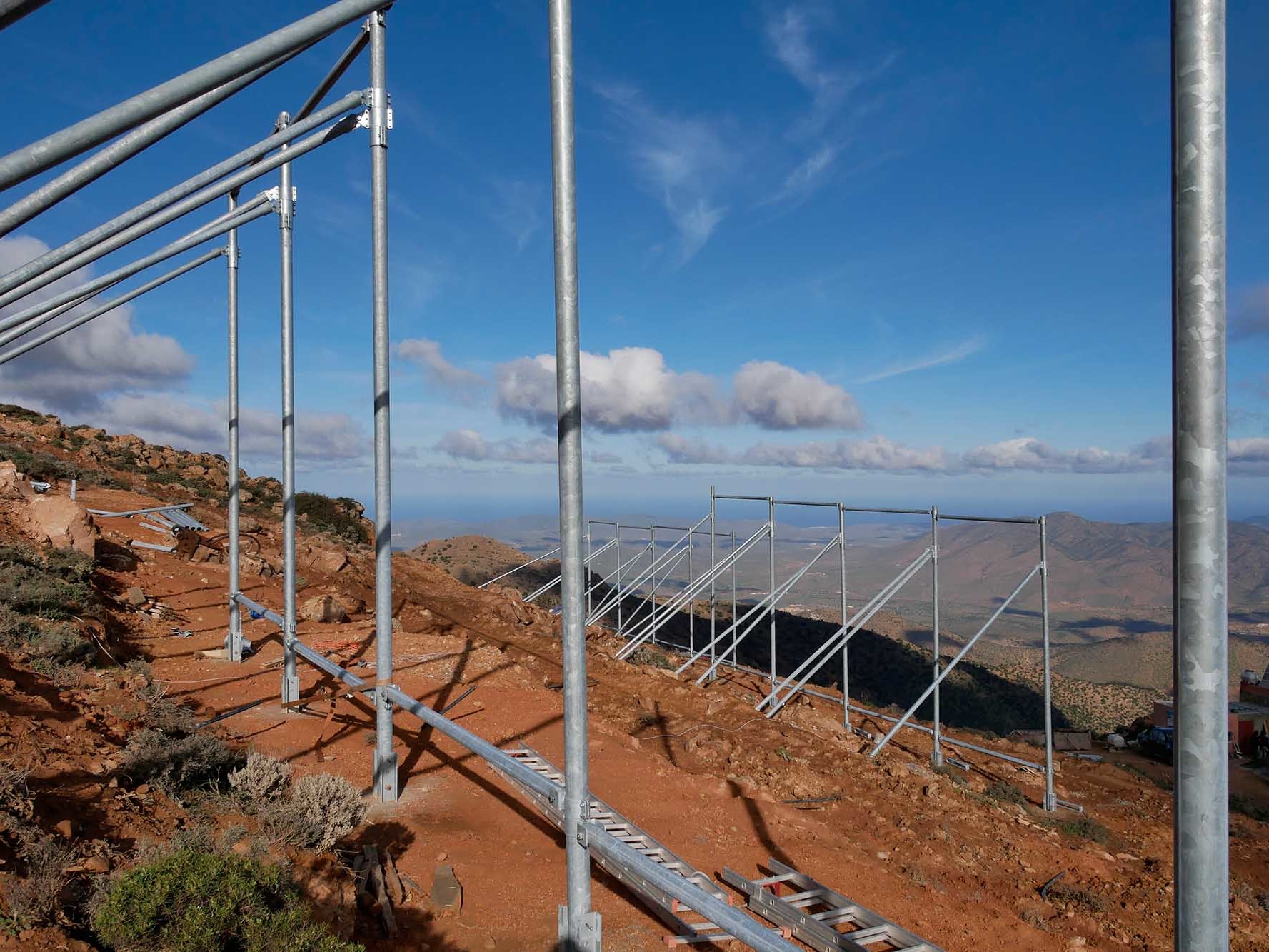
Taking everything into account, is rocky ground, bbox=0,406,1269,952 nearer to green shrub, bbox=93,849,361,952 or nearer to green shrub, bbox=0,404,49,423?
green shrub, bbox=93,849,361,952

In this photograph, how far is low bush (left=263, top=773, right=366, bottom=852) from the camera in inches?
196

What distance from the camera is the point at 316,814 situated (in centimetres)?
520

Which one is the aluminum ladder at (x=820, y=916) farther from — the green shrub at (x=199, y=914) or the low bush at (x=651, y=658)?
the low bush at (x=651, y=658)

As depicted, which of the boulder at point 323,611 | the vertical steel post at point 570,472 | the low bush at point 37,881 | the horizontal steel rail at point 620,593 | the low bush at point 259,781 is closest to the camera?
the vertical steel post at point 570,472

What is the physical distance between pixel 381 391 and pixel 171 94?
12.3 ft

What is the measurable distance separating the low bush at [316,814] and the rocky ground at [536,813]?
10.6 inches

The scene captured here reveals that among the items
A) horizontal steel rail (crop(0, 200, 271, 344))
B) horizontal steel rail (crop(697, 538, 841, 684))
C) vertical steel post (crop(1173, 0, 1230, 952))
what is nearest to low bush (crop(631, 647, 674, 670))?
horizontal steel rail (crop(697, 538, 841, 684))

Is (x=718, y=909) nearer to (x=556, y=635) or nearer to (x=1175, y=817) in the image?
(x=1175, y=817)

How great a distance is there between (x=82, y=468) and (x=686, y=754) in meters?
23.0

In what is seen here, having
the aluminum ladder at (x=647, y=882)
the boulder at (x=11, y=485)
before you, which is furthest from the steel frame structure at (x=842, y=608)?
the boulder at (x=11, y=485)

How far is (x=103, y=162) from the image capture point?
2592 mm

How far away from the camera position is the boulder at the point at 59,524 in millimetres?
12812

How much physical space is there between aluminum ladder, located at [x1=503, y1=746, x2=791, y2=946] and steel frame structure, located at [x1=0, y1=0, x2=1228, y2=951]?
3.63 ft

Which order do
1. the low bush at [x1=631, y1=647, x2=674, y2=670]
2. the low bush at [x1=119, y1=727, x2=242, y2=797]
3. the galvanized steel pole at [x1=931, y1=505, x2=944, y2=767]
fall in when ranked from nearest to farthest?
the low bush at [x1=119, y1=727, x2=242, y2=797]
the galvanized steel pole at [x1=931, y1=505, x2=944, y2=767]
the low bush at [x1=631, y1=647, x2=674, y2=670]
